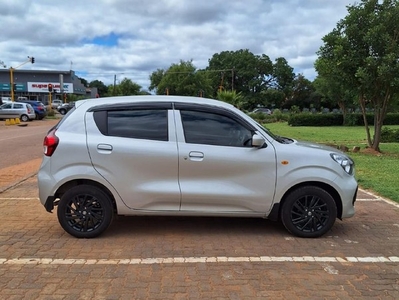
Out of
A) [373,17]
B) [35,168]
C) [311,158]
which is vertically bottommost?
[35,168]

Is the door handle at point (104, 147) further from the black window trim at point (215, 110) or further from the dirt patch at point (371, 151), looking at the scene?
the dirt patch at point (371, 151)

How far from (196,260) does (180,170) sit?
3.56 feet

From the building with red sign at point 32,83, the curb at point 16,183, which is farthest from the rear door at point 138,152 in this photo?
the building with red sign at point 32,83

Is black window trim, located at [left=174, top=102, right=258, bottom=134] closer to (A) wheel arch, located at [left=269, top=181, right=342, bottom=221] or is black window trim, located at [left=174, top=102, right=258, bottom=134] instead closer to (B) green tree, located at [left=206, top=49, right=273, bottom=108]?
(A) wheel arch, located at [left=269, top=181, right=342, bottom=221]

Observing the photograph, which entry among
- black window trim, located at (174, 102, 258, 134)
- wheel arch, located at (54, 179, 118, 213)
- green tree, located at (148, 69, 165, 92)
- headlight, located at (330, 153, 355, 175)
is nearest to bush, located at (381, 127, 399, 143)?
headlight, located at (330, 153, 355, 175)

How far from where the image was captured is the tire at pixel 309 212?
4809mm

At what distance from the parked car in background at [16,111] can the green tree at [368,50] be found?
27.3 meters

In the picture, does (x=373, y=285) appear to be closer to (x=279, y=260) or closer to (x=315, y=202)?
(x=279, y=260)

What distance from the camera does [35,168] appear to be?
1005 centimetres

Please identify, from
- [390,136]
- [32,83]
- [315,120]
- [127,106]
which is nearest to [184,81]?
[315,120]

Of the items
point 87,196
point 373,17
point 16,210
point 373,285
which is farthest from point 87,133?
point 373,17

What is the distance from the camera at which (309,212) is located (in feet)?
15.9

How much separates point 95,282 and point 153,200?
4.37 ft

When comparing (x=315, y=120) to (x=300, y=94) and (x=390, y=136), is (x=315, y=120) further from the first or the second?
(x=300, y=94)
